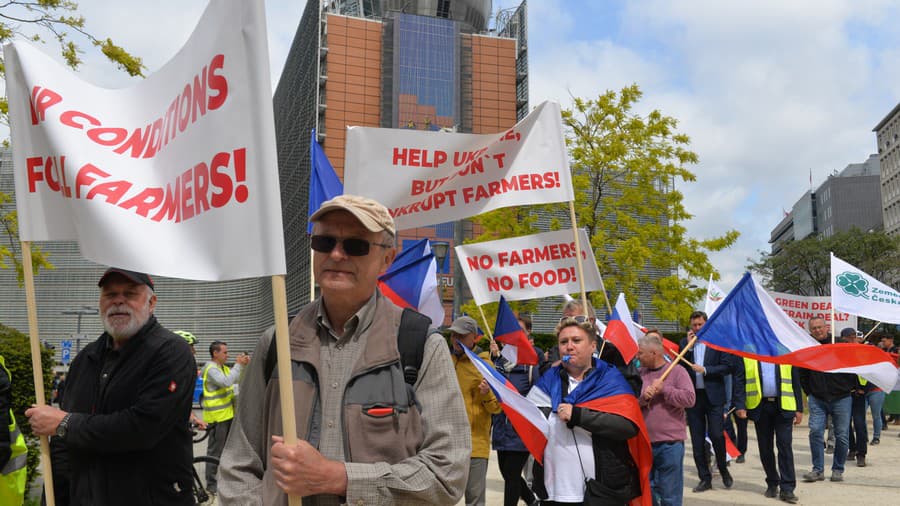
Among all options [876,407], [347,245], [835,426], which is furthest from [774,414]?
[347,245]

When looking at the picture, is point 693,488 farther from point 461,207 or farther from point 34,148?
point 34,148

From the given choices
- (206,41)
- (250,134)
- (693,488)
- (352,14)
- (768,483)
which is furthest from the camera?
(352,14)

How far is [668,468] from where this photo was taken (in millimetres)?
7398

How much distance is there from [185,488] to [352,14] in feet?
260

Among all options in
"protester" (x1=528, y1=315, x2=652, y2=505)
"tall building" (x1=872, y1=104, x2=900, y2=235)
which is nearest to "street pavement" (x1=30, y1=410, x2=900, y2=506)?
"protester" (x1=528, y1=315, x2=652, y2=505)

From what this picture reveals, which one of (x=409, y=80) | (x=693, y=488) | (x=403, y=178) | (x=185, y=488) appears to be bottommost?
(x=693, y=488)

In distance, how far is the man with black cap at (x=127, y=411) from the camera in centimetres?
350

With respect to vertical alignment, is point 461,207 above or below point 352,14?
below

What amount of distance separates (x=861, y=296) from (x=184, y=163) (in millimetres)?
11387

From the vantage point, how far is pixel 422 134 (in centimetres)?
791

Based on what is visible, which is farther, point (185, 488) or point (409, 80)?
point (409, 80)

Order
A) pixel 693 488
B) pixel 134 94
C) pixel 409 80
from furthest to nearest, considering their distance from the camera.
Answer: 1. pixel 409 80
2. pixel 693 488
3. pixel 134 94

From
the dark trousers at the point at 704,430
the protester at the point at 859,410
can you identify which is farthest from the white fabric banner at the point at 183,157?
the protester at the point at 859,410

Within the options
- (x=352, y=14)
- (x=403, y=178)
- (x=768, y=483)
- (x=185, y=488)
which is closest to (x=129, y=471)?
(x=185, y=488)
